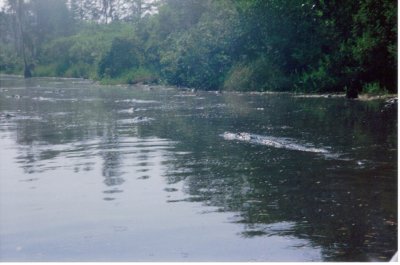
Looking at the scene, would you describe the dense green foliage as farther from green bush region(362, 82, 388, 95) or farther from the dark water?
the dark water

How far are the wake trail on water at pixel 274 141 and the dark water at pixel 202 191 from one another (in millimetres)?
46

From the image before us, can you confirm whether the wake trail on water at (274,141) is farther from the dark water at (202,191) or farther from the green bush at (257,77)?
the green bush at (257,77)

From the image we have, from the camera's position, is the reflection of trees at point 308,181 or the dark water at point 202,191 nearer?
the dark water at point 202,191

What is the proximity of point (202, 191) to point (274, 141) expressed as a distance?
362 cm

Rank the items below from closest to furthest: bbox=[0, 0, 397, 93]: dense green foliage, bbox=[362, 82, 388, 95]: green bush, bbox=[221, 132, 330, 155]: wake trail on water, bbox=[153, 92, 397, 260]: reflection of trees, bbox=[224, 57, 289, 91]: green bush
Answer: bbox=[153, 92, 397, 260]: reflection of trees
bbox=[221, 132, 330, 155]: wake trail on water
bbox=[362, 82, 388, 95]: green bush
bbox=[0, 0, 397, 93]: dense green foliage
bbox=[224, 57, 289, 91]: green bush

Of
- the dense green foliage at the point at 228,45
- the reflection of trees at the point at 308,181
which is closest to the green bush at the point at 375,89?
the dense green foliage at the point at 228,45

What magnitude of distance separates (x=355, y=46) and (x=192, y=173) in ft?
42.5

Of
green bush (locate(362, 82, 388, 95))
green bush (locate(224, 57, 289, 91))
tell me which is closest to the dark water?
green bush (locate(362, 82, 388, 95))

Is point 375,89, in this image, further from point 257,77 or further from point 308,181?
point 308,181

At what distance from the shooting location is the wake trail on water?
8.92 meters

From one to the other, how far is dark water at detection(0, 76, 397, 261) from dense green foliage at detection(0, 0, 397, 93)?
595 cm

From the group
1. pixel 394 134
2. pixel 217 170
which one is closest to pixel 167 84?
pixel 394 134

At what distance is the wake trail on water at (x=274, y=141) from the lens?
Result: 892 centimetres

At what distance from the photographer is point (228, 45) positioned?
1058 inches
